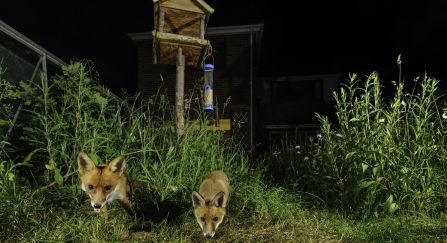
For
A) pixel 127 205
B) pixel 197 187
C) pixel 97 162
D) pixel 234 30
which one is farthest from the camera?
pixel 234 30

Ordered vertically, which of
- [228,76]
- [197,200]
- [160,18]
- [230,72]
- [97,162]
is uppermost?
[230,72]

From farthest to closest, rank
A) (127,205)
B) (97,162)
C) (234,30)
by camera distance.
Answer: (234,30) < (97,162) < (127,205)

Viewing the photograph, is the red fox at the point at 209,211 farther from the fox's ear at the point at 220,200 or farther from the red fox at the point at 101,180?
the red fox at the point at 101,180

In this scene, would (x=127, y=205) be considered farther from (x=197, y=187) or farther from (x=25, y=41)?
(x=25, y=41)

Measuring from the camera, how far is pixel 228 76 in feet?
50.2

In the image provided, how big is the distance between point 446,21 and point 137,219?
26273 mm

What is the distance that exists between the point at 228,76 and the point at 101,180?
43.0ft

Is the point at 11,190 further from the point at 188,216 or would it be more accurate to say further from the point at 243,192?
the point at 243,192

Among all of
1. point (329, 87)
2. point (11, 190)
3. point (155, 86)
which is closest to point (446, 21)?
point (329, 87)

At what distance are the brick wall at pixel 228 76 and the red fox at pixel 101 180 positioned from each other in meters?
12.3

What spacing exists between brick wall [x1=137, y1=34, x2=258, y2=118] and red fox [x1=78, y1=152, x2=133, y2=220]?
40.4 ft

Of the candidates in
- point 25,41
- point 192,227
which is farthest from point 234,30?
point 192,227

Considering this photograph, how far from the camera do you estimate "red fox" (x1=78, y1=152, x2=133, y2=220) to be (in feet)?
8.04

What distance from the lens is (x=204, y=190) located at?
3.05 metres
